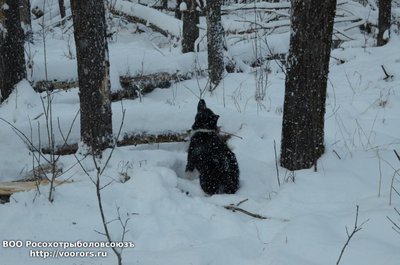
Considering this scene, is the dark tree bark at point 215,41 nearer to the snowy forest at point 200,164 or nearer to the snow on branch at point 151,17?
the snowy forest at point 200,164

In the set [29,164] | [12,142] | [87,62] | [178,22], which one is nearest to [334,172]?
[87,62]

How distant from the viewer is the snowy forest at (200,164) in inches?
120

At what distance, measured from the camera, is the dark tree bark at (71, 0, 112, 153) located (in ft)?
15.3

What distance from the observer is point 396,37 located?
10.8 meters

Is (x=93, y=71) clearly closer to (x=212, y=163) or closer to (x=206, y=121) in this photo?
(x=206, y=121)

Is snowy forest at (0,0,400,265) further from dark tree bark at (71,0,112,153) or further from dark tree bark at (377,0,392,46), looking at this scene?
dark tree bark at (377,0,392,46)

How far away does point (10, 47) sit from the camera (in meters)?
7.26

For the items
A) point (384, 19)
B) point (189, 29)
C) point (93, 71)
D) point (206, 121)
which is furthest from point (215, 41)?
point (93, 71)

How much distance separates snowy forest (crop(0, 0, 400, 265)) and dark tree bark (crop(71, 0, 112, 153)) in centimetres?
1

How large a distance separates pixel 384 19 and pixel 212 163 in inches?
295

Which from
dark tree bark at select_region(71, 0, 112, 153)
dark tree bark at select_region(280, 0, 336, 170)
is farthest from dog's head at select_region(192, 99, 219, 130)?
dark tree bark at select_region(71, 0, 112, 153)

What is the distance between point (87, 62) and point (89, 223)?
78.6 inches

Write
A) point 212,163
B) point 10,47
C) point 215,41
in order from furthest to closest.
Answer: point 215,41 → point 10,47 → point 212,163

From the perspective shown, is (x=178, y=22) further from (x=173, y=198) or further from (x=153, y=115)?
(x=173, y=198)
